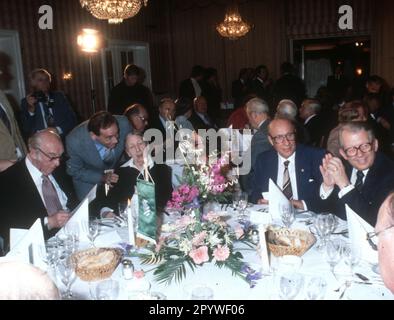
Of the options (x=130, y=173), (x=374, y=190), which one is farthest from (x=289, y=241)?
(x=130, y=173)

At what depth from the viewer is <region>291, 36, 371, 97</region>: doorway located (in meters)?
8.98

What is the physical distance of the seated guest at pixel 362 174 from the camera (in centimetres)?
238

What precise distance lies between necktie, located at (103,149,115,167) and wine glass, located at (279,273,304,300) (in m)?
2.43

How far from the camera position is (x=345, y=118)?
3541mm

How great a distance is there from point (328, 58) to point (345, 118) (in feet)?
21.1

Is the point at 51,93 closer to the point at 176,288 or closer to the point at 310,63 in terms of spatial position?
the point at 176,288

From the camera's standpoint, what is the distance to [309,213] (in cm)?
250

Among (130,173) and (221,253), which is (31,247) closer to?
(221,253)

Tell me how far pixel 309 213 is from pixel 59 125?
3.74m

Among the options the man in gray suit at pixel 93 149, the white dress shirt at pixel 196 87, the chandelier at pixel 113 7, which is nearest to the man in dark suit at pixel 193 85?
the white dress shirt at pixel 196 87
